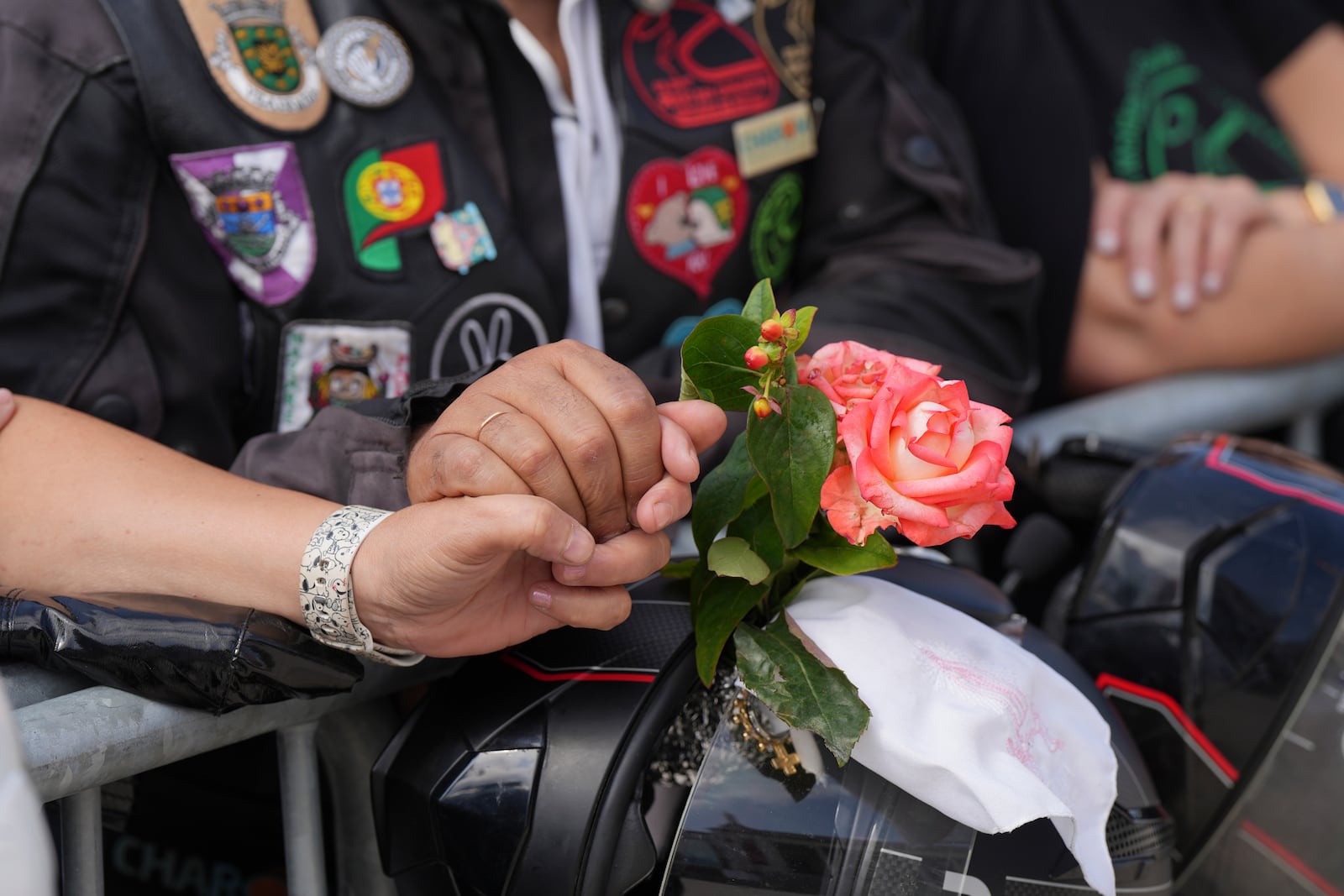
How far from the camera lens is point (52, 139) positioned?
0.70m

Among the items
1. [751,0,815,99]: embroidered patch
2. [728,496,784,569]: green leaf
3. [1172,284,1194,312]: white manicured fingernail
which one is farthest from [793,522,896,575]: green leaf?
[1172,284,1194,312]: white manicured fingernail

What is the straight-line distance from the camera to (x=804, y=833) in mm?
560

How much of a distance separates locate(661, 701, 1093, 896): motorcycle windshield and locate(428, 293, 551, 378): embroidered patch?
16.4 inches

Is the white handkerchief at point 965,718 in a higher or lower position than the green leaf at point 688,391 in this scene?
lower

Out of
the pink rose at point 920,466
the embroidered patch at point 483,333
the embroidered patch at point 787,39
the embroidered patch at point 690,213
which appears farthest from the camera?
the embroidered patch at point 787,39

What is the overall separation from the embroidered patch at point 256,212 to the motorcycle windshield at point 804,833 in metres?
0.48

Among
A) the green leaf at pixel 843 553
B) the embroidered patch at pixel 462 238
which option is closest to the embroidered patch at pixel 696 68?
the embroidered patch at pixel 462 238

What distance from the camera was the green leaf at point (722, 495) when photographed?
584 mm

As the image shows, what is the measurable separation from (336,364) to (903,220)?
0.61 m

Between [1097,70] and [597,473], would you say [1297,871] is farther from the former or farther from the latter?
[1097,70]

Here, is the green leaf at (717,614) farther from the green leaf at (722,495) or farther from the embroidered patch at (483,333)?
the embroidered patch at (483,333)

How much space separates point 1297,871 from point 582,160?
78 cm

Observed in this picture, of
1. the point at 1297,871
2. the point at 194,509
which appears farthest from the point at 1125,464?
the point at 194,509

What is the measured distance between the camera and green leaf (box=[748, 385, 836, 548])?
0.51 m
